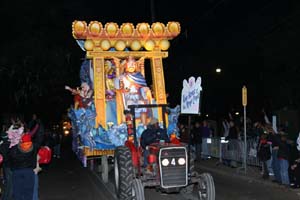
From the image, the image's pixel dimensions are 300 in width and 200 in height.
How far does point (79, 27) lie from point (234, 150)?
23.1 ft

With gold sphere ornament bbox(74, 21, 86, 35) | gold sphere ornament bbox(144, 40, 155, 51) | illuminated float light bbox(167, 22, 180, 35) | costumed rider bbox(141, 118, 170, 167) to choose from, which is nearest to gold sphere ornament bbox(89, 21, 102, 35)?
gold sphere ornament bbox(74, 21, 86, 35)

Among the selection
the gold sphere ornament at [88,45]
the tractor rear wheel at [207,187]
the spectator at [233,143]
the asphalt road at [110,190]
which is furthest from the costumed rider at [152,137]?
the spectator at [233,143]

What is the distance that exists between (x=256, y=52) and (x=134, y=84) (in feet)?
57.1

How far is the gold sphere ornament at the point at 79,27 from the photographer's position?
14064 millimetres

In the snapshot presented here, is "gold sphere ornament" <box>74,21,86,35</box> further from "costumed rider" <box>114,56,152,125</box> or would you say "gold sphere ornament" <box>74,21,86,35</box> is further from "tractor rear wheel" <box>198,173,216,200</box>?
"tractor rear wheel" <box>198,173,216,200</box>

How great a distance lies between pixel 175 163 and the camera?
916cm

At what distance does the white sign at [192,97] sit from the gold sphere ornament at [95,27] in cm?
496

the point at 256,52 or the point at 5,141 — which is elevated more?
the point at 256,52

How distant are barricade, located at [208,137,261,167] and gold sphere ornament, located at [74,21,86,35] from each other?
21.3 ft

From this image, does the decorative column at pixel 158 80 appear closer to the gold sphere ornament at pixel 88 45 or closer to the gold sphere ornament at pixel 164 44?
the gold sphere ornament at pixel 164 44

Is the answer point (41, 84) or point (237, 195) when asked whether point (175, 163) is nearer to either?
point (237, 195)

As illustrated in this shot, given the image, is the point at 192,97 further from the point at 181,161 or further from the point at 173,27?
the point at 173,27

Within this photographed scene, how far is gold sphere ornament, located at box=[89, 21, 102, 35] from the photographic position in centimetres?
1434

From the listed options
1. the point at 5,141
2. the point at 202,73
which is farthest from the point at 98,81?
the point at 202,73
